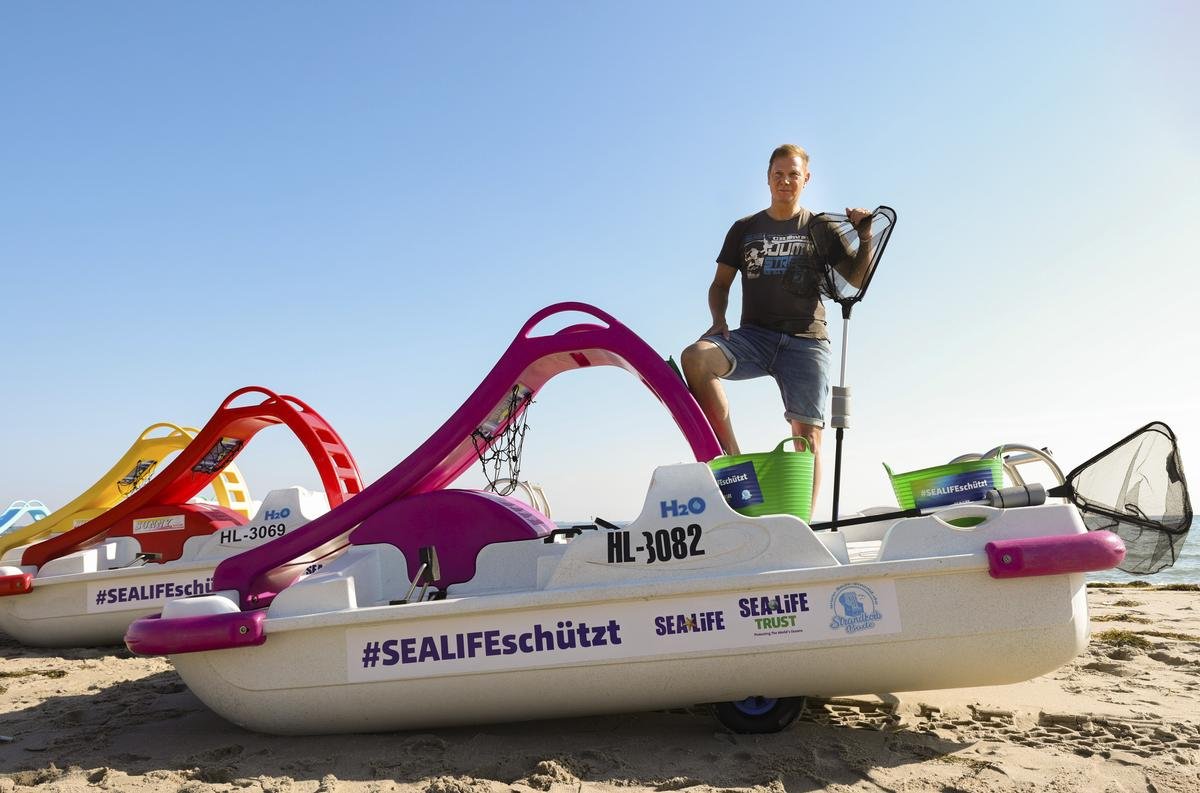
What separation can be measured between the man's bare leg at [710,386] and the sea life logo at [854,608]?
1054 millimetres

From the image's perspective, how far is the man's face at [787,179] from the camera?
4.41 metres

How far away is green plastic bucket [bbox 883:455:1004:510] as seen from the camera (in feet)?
12.0

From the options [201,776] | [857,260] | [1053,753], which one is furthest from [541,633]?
[857,260]

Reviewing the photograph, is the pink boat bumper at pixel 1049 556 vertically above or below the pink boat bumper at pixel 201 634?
above

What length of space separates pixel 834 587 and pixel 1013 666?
675mm

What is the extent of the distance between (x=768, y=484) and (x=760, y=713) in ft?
2.86

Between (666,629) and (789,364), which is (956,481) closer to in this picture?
(789,364)

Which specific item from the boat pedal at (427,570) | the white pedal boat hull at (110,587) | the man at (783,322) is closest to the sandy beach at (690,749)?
the boat pedal at (427,570)

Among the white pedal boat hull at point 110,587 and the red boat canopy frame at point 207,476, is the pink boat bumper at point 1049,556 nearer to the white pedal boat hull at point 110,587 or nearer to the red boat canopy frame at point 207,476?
the white pedal boat hull at point 110,587

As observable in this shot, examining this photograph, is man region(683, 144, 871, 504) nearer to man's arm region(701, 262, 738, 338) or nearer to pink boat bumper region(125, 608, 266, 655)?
man's arm region(701, 262, 738, 338)

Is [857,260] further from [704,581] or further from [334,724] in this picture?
[334,724]

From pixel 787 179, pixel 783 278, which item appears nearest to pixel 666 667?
pixel 783 278

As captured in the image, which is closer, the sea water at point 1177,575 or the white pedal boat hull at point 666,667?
the white pedal boat hull at point 666,667

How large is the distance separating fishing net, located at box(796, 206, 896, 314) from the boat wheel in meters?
1.81
